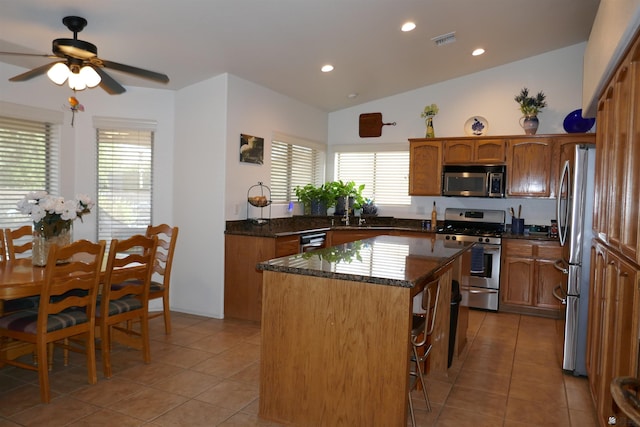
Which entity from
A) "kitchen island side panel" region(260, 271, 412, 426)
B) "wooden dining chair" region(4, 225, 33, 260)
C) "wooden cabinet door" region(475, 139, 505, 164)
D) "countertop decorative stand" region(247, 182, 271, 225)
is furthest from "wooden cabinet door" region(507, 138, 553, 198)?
"wooden dining chair" region(4, 225, 33, 260)

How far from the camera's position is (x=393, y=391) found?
87.4 inches

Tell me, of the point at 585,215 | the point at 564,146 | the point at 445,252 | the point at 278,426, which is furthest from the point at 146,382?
the point at 564,146

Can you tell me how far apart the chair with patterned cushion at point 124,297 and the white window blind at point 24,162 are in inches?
Result: 49.9

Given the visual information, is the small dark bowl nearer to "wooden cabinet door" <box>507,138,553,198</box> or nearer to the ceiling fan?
"wooden cabinet door" <box>507,138,553,198</box>

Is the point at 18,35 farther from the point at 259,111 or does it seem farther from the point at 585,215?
the point at 585,215

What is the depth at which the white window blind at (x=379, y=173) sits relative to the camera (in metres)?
6.43

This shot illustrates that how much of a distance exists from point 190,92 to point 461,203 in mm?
3708

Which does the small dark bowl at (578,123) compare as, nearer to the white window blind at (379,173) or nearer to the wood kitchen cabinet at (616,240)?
the white window blind at (379,173)

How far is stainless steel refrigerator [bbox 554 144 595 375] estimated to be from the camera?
3246 mm

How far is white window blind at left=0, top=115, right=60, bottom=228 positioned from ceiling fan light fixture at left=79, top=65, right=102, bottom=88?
1.43m

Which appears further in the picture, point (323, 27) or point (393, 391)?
point (323, 27)

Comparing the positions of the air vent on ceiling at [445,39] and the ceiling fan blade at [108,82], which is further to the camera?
the air vent on ceiling at [445,39]

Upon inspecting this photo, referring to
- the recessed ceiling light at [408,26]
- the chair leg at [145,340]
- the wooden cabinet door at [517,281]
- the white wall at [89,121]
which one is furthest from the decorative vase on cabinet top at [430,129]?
the chair leg at [145,340]

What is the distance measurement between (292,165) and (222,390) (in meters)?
3.58
